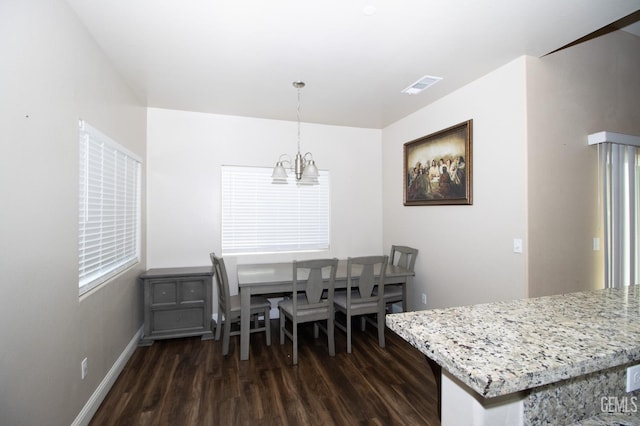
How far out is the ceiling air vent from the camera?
2830 millimetres

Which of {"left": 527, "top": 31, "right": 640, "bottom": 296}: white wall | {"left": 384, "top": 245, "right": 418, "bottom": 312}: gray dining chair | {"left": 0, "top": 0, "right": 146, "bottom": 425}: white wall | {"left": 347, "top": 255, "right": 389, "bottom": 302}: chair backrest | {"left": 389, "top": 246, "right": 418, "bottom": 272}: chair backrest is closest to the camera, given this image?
{"left": 0, "top": 0, "right": 146, "bottom": 425}: white wall

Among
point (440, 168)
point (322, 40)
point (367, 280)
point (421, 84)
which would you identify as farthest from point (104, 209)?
point (440, 168)

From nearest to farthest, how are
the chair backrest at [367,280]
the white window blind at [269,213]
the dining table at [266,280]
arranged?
the dining table at [266,280] < the chair backrest at [367,280] < the white window blind at [269,213]

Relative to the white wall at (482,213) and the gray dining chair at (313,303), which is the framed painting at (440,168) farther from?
the gray dining chair at (313,303)

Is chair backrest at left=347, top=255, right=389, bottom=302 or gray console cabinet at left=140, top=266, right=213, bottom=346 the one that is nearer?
chair backrest at left=347, top=255, right=389, bottom=302

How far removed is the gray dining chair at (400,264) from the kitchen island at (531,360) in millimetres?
2477

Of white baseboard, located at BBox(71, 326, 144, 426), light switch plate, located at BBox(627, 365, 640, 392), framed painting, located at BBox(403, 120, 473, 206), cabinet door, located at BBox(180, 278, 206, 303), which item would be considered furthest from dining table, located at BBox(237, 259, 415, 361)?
light switch plate, located at BBox(627, 365, 640, 392)

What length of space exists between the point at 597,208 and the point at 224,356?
369cm

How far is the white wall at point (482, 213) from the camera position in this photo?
2506 mm

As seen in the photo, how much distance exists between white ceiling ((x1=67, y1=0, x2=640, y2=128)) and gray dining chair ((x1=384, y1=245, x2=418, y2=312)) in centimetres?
182

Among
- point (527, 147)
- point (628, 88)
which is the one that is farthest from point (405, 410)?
point (628, 88)

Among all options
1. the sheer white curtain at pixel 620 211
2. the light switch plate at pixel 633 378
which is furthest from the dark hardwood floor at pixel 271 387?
the sheer white curtain at pixel 620 211

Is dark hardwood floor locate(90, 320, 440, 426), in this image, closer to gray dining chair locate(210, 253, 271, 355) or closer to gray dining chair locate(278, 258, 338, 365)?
gray dining chair locate(210, 253, 271, 355)

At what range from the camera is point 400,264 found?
3965mm
